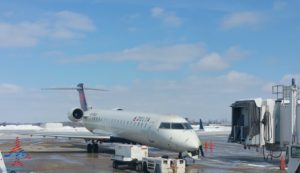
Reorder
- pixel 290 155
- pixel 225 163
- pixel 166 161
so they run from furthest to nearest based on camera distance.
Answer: pixel 225 163, pixel 166 161, pixel 290 155

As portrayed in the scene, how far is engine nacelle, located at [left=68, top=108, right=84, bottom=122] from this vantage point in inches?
1465

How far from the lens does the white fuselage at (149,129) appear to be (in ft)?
75.2

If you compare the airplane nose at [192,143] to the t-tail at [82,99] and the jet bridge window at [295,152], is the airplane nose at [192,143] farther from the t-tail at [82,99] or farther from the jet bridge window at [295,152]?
the t-tail at [82,99]

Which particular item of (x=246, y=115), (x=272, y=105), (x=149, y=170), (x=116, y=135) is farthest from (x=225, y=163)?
(x=116, y=135)

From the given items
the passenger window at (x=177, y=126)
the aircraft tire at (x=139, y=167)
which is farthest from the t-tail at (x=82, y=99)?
the aircraft tire at (x=139, y=167)

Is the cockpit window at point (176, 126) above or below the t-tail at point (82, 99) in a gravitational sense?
below

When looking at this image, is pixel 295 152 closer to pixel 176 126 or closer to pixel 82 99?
pixel 176 126

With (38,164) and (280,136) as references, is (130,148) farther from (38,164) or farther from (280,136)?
(280,136)

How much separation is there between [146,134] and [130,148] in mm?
5664

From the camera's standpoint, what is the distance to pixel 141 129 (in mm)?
26672

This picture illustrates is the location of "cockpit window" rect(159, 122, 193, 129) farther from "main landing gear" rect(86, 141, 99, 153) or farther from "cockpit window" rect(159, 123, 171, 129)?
"main landing gear" rect(86, 141, 99, 153)

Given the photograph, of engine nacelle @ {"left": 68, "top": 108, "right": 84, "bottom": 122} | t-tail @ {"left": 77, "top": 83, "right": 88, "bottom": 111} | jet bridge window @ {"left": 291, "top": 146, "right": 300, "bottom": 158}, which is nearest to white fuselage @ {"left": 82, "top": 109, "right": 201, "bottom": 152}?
engine nacelle @ {"left": 68, "top": 108, "right": 84, "bottom": 122}

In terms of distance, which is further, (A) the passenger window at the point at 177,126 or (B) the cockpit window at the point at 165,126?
(B) the cockpit window at the point at 165,126

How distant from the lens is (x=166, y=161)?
18.4m
